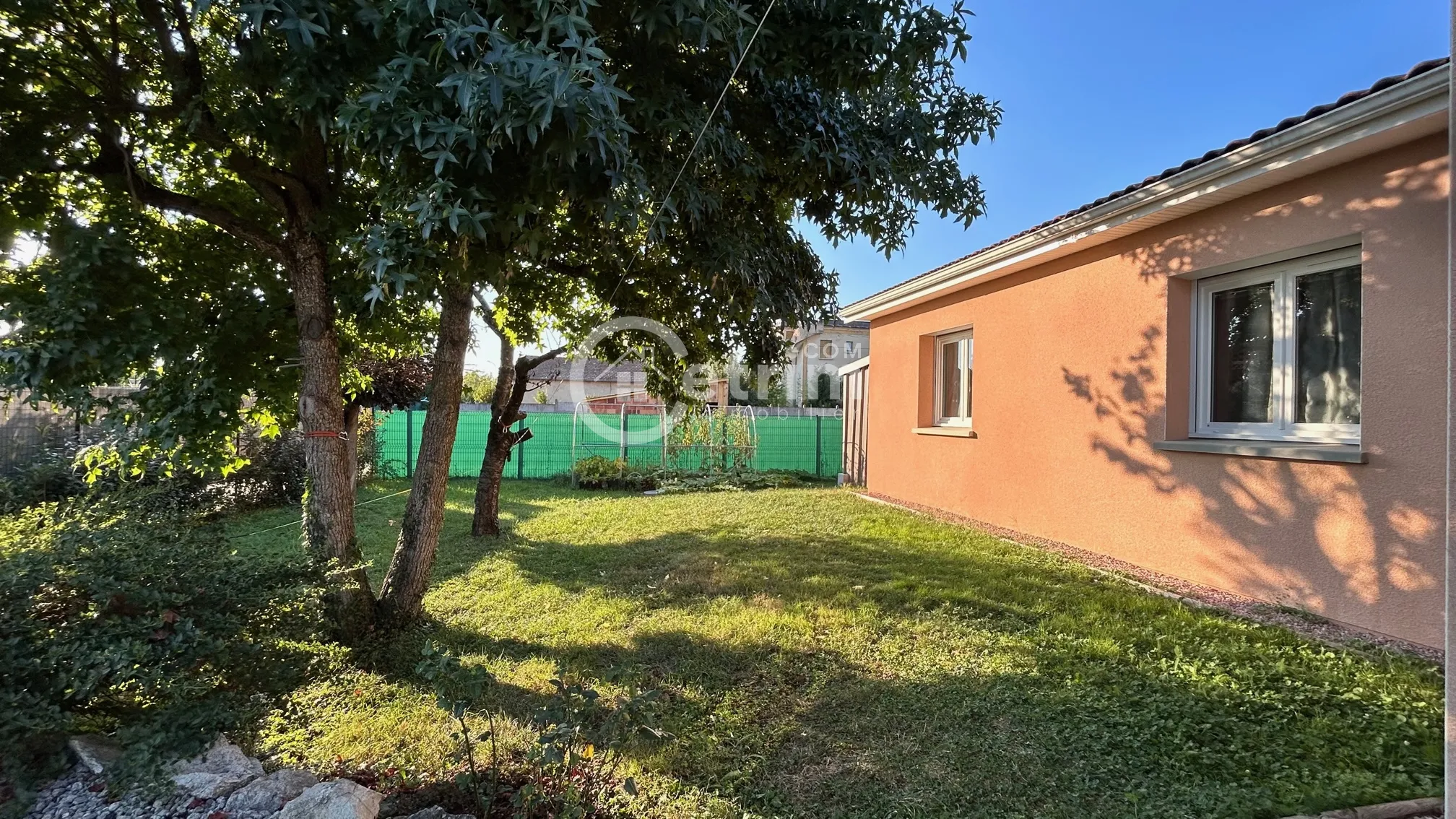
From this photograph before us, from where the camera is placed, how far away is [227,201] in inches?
160

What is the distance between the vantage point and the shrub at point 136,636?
77.5 inches

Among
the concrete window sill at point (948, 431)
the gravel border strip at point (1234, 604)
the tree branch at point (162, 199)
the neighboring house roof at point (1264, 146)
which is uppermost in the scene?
the neighboring house roof at point (1264, 146)

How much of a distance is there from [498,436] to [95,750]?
5312 mm

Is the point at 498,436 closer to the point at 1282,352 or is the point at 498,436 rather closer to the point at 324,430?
the point at 324,430

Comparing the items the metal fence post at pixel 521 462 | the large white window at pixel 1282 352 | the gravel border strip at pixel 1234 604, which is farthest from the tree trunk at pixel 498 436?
the large white window at pixel 1282 352

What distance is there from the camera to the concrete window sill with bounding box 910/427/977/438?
23.9 feet

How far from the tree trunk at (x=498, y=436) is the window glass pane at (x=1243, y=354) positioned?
6.48 metres

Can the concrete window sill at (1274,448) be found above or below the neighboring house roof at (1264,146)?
below

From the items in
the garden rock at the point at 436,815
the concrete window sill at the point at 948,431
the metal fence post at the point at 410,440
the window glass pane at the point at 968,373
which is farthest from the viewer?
the metal fence post at the point at 410,440

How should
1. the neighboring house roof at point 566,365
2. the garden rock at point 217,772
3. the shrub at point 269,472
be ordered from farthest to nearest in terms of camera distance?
the shrub at point 269,472, the neighboring house roof at point 566,365, the garden rock at point 217,772

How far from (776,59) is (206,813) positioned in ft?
12.5

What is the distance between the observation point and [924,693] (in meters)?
3.08

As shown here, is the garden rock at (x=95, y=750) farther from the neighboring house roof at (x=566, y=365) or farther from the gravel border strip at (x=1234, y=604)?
the gravel border strip at (x=1234, y=604)

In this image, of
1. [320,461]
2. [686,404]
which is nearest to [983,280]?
[686,404]
